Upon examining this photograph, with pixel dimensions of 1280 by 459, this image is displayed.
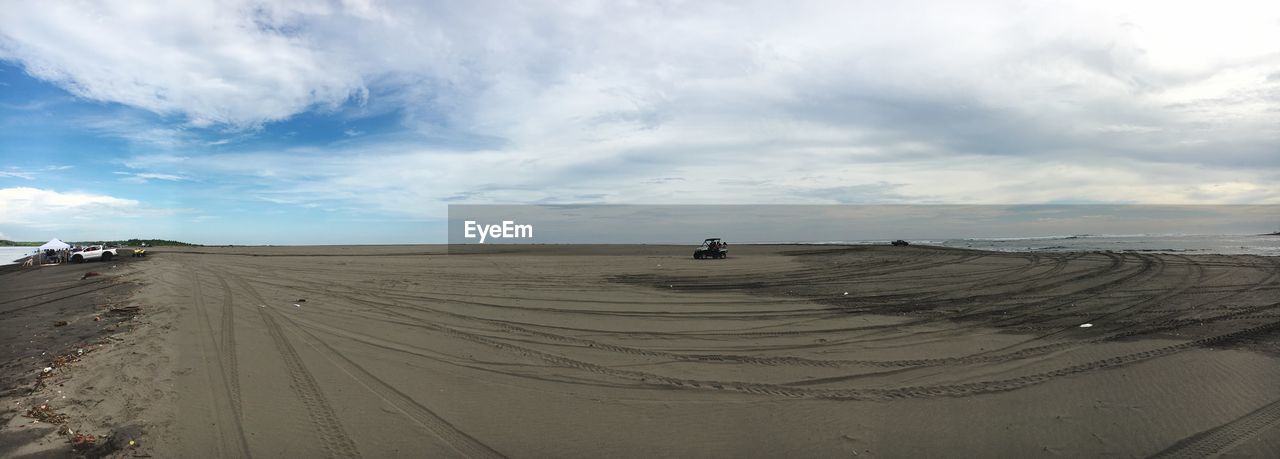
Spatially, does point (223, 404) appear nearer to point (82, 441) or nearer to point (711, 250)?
point (82, 441)

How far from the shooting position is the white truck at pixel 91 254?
3528cm

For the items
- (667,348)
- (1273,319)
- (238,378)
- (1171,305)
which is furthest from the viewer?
(1171,305)

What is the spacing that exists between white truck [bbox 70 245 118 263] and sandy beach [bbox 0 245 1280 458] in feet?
90.1

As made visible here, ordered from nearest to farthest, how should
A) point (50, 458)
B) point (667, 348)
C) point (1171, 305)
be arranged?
point (50, 458) < point (667, 348) < point (1171, 305)

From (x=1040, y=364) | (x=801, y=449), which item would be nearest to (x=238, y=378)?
(x=801, y=449)

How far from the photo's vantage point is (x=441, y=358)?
8.75m

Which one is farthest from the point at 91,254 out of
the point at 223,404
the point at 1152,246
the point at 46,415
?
the point at 1152,246

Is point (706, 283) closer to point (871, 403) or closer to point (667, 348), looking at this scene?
point (667, 348)

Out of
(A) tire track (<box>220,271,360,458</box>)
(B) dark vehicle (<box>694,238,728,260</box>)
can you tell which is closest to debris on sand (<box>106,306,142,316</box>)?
(A) tire track (<box>220,271,360,458</box>)

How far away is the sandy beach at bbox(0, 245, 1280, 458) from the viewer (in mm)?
5344

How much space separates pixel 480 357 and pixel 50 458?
4.75m

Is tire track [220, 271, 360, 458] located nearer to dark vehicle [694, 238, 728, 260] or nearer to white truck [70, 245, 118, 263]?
dark vehicle [694, 238, 728, 260]

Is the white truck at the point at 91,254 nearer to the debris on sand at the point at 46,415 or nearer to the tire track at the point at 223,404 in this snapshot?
the tire track at the point at 223,404

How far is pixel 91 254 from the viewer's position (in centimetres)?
3594
